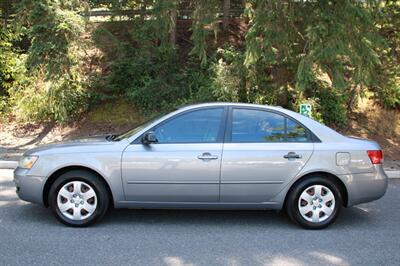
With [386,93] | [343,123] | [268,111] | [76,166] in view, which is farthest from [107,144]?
Result: [386,93]

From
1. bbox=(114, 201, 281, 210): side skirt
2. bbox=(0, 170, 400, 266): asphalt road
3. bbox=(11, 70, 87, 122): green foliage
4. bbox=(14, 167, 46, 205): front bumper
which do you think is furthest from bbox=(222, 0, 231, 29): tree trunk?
bbox=(14, 167, 46, 205): front bumper

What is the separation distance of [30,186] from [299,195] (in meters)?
3.25

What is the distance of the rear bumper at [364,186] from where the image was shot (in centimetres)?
586

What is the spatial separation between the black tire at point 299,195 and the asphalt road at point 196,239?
0.33 feet

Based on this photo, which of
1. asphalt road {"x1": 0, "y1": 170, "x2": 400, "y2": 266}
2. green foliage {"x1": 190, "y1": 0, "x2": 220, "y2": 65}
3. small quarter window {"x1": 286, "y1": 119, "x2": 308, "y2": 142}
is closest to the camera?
asphalt road {"x1": 0, "y1": 170, "x2": 400, "y2": 266}

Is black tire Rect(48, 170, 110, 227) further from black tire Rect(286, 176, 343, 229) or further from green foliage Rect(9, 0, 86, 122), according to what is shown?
green foliage Rect(9, 0, 86, 122)

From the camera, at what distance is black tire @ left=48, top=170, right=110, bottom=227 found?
5.73 metres

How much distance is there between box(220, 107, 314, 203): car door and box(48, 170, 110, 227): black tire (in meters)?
1.42

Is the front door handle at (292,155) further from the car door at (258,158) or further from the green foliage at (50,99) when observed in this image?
the green foliage at (50,99)

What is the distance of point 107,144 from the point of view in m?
5.85

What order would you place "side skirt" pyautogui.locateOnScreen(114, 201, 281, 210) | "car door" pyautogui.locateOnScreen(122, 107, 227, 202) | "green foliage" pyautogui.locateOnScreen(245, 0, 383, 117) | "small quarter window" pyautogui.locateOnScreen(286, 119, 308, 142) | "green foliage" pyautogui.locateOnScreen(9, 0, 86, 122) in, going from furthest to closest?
"green foliage" pyautogui.locateOnScreen(9, 0, 86, 122) → "green foliage" pyautogui.locateOnScreen(245, 0, 383, 117) → "small quarter window" pyautogui.locateOnScreen(286, 119, 308, 142) → "side skirt" pyautogui.locateOnScreen(114, 201, 281, 210) → "car door" pyautogui.locateOnScreen(122, 107, 227, 202)

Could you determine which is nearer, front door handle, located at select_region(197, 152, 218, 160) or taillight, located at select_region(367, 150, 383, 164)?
front door handle, located at select_region(197, 152, 218, 160)

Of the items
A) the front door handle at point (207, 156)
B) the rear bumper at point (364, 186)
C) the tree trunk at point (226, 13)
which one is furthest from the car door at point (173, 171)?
the tree trunk at point (226, 13)

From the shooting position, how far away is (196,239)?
544cm
